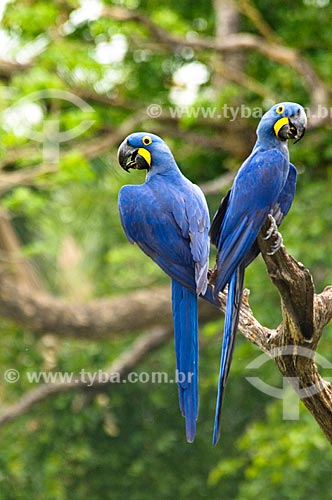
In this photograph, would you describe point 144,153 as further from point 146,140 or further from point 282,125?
point 282,125

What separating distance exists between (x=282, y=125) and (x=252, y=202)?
203 millimetres

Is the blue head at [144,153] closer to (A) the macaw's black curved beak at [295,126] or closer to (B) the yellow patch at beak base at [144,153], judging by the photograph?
(B) the yellow patch at beak base at [144,153]

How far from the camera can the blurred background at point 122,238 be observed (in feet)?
21.2

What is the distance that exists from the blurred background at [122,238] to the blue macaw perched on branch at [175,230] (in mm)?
3372

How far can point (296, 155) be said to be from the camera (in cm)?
711

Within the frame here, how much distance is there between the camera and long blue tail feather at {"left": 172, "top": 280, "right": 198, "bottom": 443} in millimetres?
2451

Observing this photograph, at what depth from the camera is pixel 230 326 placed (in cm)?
249

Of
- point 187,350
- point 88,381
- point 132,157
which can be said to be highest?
point 132,157

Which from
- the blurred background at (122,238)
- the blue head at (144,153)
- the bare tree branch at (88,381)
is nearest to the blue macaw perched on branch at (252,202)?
the blue head at (144,153)

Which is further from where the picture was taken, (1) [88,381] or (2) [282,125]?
(1) [88,381]

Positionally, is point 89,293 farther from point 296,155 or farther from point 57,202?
point 296,155

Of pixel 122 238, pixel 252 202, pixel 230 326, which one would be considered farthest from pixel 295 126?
pixel 122 238

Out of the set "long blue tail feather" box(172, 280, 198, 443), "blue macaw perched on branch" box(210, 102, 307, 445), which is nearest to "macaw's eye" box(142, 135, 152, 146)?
"blue macaw perched on branch" box(210, 102, 307, 445)

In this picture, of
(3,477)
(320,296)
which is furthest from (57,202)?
(320,296)
